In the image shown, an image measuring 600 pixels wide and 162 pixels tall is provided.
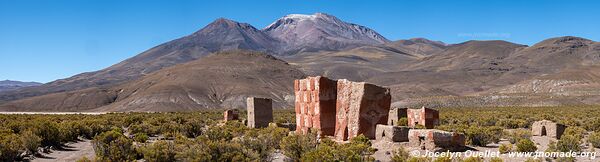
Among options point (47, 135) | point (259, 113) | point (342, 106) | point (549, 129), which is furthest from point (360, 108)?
point (47, 135)

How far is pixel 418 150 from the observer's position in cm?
1555

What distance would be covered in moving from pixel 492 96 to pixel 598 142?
64749 mm

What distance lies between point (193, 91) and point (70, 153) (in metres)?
73.0

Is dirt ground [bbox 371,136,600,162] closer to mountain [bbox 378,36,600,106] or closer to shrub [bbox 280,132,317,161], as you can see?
shrub [bbox 280,132,317,161]

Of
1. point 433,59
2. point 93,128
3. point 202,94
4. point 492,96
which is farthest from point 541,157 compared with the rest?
point 433,59

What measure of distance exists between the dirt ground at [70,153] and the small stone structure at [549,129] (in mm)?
17221

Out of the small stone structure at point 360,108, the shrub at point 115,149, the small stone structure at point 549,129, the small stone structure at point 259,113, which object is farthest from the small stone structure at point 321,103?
the small stone structure at point 549,129

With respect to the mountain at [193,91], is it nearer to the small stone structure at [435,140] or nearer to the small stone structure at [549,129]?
the small stone structure at [549,129]

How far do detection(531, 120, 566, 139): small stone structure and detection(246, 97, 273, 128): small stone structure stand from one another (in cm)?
1227

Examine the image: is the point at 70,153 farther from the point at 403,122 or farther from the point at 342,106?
the point at 403,122

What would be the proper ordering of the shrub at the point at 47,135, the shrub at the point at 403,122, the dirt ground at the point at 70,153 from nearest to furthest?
the dirt ground at the point at 70,153 → the shrub at the point at 47,135 → the shrub at the point at 403,122

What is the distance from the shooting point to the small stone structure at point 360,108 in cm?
1828

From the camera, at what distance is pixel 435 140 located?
50.7 ft

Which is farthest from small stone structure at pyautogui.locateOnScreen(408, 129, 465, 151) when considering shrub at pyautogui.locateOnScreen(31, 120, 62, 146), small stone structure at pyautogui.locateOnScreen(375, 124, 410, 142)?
shrub at pyautogui.locateOnScreen(31, 120, 62, 146)
